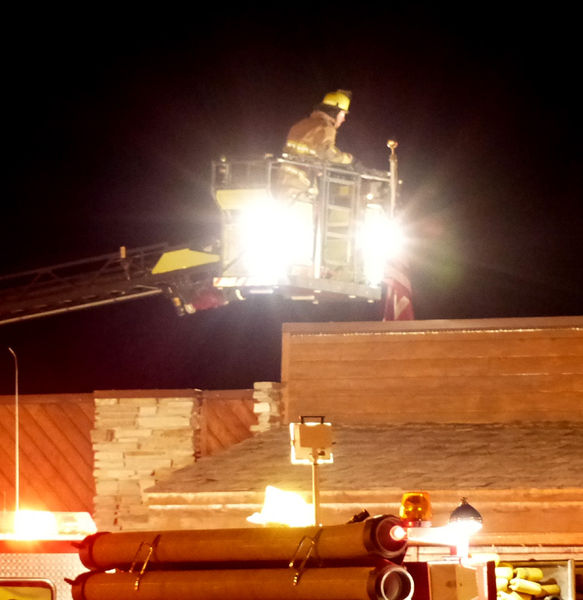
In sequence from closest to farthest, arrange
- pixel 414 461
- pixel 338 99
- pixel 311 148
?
pixel 414 461 → pixel 311 148 → pixel 338 99

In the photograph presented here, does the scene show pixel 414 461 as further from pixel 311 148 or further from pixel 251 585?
pixel 251 585

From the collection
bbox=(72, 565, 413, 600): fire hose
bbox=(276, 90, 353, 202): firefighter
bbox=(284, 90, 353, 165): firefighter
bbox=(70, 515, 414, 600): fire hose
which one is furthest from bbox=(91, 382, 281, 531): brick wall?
bbox=(72, 565, 413, 600): fire hose

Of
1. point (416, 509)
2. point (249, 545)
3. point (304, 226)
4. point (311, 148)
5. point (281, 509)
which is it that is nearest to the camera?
point (249, 545)

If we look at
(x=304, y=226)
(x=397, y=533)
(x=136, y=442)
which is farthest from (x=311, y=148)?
(x=397, y=533)

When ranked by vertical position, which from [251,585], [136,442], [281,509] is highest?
[136,442]

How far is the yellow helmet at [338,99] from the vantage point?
466 inches

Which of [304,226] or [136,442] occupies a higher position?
[304,226]

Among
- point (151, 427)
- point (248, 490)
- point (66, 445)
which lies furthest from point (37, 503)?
point (248, 490)

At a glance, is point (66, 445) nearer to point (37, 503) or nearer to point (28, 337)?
point (37, 503)

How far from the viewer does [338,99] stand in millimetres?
11969

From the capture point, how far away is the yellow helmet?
11836mm

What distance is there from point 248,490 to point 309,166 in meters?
3.58

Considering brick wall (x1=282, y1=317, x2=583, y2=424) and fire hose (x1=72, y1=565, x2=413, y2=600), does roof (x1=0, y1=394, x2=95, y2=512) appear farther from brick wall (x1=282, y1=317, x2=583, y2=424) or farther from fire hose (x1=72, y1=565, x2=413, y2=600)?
fire hose (x1=72, y1=565, x2=413, y2=600)

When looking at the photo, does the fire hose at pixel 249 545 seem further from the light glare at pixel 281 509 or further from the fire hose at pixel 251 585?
the light glare at pixel 281 509
